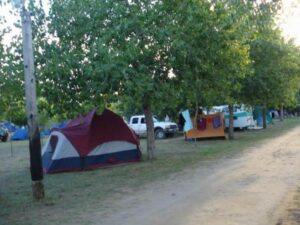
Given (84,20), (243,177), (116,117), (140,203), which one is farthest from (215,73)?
Answer: (140,203)

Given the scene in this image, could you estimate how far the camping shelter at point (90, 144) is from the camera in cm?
1734

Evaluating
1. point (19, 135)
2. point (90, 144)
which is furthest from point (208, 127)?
point (19, 135)

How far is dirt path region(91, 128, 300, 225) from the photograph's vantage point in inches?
344

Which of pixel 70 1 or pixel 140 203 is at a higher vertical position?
pixel 70 1

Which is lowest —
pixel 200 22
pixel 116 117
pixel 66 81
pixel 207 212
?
pixel 207 212

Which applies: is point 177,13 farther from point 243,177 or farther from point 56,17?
point 243,177

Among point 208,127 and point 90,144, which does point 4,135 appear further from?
point 90,144

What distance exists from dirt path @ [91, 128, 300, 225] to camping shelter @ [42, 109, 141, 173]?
3923mm

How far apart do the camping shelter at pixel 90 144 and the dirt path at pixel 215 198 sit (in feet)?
12.9

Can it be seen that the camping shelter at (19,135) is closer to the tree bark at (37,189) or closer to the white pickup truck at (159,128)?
the white pickup truck at (159,128)

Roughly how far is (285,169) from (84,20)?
811cm

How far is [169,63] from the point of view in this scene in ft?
56.1

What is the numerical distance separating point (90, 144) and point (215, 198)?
8.05 meters

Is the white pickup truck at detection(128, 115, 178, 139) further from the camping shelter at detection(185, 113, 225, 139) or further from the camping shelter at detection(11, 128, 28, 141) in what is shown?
the camping shelter at detection(11, 128, 28, 141)
